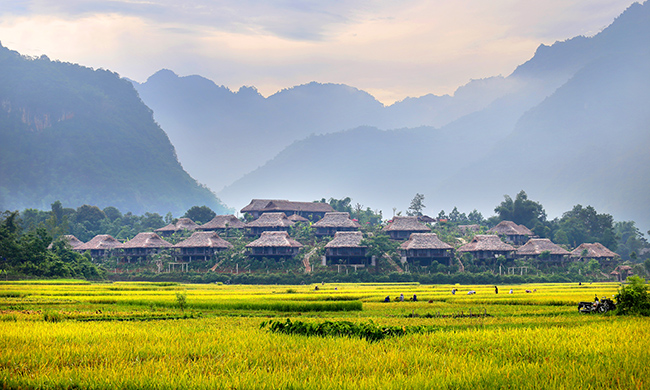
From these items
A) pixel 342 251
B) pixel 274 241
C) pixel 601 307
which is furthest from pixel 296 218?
pixel 601 307

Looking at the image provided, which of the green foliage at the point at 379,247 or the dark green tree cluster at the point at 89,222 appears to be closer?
the green foliage at the point at 379,247

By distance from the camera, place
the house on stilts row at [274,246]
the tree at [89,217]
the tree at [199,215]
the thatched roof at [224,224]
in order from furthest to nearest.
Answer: the tree at [199,215], the tree at [89,217], the thatched roof at [224,224], the house on stilts row at [274,246]

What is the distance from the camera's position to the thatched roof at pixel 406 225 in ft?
220

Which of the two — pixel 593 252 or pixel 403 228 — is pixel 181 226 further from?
pixel 593 252

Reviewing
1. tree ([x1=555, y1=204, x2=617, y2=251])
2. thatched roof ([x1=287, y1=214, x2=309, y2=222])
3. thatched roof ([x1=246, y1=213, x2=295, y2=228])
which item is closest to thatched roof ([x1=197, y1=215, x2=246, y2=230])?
thatched roof ([x1=246, y1=213, x2=295, y2=228])

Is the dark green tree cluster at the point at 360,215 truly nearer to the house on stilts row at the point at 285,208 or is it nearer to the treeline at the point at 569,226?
the house on stilts row at the point at 285,208

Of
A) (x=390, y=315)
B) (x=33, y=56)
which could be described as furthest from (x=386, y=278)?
(x=33, y=56)

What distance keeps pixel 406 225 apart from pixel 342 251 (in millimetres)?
12702

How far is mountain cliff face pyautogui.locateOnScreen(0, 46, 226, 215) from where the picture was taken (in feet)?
510

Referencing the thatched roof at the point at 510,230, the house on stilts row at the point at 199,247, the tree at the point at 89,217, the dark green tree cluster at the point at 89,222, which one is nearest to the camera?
the house on stilts row at the point at 199,247

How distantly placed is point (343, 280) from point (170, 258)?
20.6m

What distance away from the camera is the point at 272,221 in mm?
69562

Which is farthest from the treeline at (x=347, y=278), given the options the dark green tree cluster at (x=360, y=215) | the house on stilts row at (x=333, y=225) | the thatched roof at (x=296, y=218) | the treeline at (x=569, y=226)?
the dark green tree cluster at (x=360, y=215)

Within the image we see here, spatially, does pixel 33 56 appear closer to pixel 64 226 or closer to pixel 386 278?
pixel 64 226
